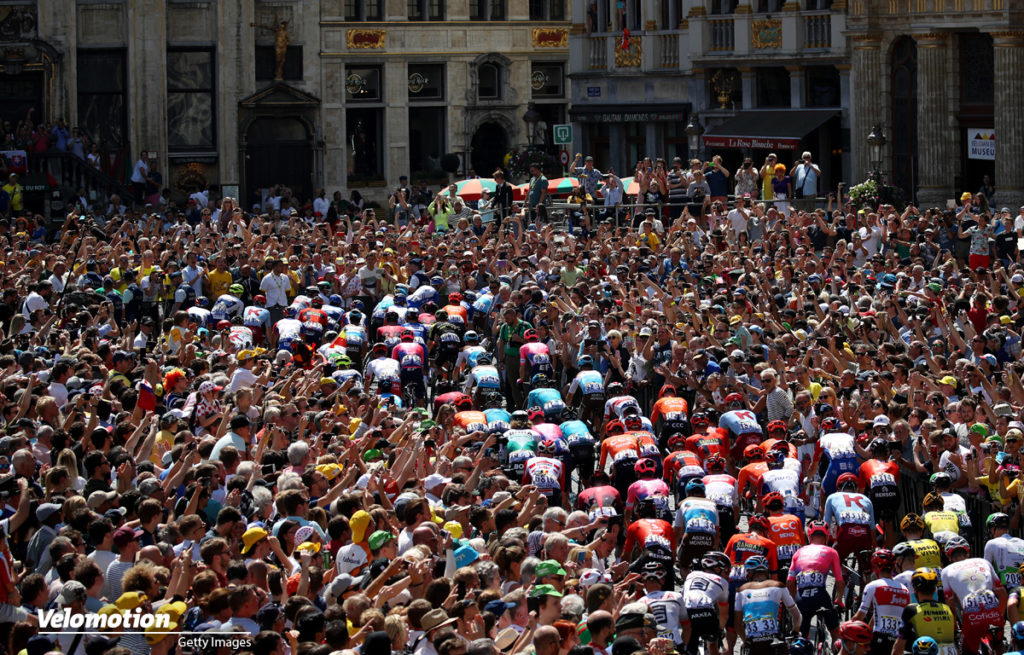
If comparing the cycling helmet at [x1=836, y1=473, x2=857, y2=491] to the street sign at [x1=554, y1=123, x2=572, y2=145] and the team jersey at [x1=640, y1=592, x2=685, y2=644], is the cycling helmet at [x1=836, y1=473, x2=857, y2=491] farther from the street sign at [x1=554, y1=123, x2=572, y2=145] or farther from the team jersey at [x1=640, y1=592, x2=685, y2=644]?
the street sign at [x1=554, y1=123, x2=572, y2=145]

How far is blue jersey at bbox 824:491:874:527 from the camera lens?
15.6 meters

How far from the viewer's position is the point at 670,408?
19156 mm

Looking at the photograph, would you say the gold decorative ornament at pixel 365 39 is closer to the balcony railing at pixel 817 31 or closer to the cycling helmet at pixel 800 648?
the balcony railing at pixel 817 31

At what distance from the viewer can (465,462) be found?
622 inches

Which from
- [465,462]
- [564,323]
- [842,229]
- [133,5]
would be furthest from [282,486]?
[133,5]

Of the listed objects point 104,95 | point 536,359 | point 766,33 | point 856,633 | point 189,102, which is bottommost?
point 856,633

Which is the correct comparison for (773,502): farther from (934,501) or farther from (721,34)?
(721,34)

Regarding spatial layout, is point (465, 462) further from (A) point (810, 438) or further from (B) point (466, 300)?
(B) point (466, 300)

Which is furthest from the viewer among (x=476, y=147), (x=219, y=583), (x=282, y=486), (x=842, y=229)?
(x=476, y=147)

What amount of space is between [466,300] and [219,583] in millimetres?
14897

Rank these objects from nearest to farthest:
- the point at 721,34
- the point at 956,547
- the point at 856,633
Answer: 1. the point at 856,633
2. the point at 956,547
3. the point at 721,34

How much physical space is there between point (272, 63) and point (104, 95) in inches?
194

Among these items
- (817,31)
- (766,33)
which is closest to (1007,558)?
(817,31)

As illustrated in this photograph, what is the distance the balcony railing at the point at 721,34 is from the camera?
45438 mm
